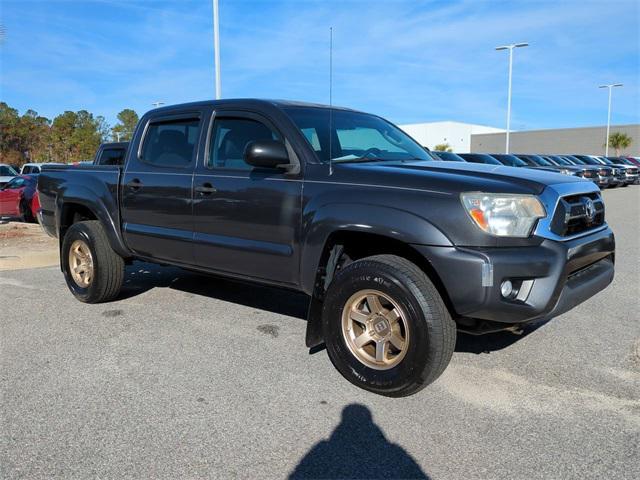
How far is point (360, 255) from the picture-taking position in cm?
407

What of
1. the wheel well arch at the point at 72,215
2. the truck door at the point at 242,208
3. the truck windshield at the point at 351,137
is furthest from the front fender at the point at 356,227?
the wheel well arch at the point at 72,215

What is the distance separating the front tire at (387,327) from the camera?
3.30 metres

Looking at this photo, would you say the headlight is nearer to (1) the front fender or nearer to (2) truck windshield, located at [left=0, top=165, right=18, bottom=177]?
(1) the front fender

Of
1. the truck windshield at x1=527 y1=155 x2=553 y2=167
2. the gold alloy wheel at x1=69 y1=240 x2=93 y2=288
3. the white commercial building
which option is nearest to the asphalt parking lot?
the gold alloy wheel at x1=69 y1=240 x2=93 y2=288

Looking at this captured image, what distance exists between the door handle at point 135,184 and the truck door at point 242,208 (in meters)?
0.78

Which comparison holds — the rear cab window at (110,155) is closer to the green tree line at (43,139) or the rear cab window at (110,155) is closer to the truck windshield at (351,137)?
the truck windshield at (351,137)

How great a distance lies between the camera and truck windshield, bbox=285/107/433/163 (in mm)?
4172

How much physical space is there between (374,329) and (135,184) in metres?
2.73

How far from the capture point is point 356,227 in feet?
11.7

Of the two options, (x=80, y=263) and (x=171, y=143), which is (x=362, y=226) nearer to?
(x=171, y=143)

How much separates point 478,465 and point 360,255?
68.4 inches

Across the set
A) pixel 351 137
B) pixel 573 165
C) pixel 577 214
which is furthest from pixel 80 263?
pixel 573 165

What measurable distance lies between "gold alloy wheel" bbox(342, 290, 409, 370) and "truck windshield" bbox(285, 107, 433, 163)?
1.05 m

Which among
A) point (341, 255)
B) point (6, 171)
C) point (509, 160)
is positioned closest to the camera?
point (341, 255)
